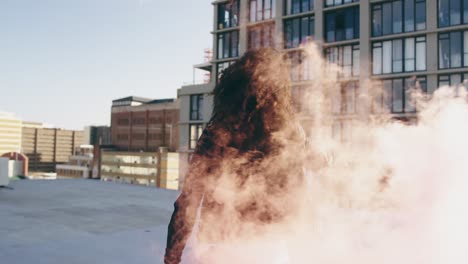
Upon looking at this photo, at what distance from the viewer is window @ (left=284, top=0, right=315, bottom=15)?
113ft

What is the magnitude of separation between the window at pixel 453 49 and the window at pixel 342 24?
6461 millimetres

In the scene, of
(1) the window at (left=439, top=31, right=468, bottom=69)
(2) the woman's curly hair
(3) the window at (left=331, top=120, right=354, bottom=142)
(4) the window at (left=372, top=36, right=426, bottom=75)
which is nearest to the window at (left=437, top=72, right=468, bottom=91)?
(1) the window at (left=439, top=31, right=468, bottom=69)

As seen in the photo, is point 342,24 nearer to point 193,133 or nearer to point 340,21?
point 340,21

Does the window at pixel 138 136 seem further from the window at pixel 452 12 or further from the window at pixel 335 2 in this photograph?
the window at pixel 452 12

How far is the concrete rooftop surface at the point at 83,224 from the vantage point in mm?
6070

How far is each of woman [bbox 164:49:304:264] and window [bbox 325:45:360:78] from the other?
30442 millimetres

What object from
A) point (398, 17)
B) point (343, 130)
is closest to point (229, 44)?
point (343, 130)

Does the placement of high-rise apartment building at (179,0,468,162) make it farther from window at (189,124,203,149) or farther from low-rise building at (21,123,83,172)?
low-rise building at (21,123,83,172)

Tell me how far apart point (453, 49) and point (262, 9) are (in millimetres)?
17114

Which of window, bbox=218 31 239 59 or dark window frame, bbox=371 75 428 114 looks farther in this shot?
window, bbox=218 31 239 59

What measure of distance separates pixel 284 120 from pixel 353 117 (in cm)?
2883

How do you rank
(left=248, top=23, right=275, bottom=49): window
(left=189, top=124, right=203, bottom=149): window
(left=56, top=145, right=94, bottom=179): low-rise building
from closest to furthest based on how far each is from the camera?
(left=248, top=23, right=275, bottom=49): window
(left=189, top=124, right=203, bottom=149): window
(left=56, top=145, right=94, bottom=179): low-rise building

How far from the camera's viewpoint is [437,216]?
5.71 m

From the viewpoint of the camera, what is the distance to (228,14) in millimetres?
40125
